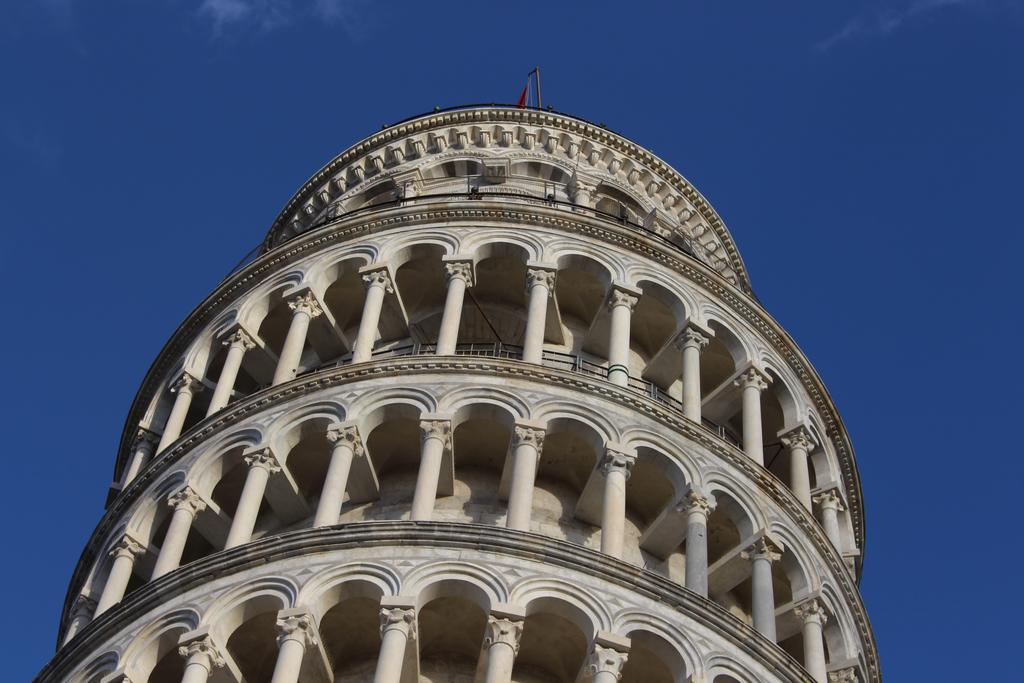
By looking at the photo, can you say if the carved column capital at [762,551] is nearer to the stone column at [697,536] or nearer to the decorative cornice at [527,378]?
the stone column at [697,536]

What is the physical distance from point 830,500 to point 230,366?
1165cm

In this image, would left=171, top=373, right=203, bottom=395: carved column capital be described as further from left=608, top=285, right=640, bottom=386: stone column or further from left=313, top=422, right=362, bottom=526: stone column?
left=608, top=285, right=640, bottom=386: stone column

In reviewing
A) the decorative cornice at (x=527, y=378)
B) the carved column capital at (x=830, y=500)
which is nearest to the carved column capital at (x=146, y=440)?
the decorative cornice at (x=527, y=378)

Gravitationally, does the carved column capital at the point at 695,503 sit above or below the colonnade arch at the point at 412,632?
above

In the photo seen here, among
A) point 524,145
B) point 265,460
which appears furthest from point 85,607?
point 524,145

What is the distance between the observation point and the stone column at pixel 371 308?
3250 cm

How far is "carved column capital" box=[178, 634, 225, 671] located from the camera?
26.1 meters

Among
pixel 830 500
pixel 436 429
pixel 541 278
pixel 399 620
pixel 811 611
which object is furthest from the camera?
pixel 830 500

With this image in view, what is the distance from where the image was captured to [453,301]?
33625 millimetres

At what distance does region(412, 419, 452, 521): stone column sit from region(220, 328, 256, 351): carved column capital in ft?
21.0

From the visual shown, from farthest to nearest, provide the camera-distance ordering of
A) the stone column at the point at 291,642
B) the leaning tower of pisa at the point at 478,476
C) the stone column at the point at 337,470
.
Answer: the stone column at the point at 337,470, the leaning tower of pisa at the point at 478,476, the stone column at the point at 291,642

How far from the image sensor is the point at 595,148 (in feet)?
147

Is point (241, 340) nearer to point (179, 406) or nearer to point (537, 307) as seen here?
point (179, 406)

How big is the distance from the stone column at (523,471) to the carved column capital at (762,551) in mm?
3604
